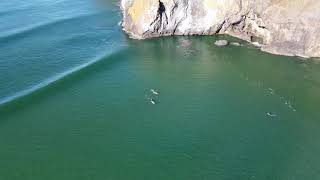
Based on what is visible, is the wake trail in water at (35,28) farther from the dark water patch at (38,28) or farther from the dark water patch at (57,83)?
the dark water patch at (57,83)

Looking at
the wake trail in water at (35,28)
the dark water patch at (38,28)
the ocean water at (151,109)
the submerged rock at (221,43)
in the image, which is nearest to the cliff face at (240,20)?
the ocean water at (151,109)

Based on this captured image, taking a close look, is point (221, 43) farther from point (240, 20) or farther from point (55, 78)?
point (55, 78)

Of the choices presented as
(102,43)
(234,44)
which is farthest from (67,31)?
(234,44)

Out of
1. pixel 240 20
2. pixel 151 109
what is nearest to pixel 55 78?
pixel 151 109

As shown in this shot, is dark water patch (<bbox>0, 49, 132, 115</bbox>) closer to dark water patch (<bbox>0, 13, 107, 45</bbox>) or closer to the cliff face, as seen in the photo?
the cliff face

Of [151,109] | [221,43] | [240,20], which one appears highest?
[240,20]

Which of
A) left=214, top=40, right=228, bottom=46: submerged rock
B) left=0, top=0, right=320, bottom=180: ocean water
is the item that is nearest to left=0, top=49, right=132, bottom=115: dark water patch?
left=0, top=0, right=320, bottom=180: ocean water
